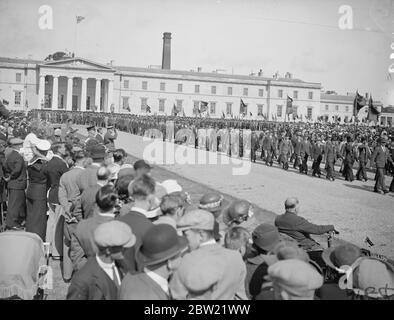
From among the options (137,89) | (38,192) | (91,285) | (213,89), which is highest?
(213,89)

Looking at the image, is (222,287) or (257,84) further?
(257,84)

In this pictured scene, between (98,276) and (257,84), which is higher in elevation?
(257,84)

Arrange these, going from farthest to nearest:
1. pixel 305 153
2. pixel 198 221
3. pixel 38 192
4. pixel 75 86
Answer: pixel 75 86 → pixel 305 153 → pixel 38 192 → pixel 198 221

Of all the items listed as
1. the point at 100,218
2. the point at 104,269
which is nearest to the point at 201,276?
the point at 104,269

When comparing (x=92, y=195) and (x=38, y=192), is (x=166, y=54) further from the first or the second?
(x=92, y=195)

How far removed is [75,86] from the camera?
75.1 metres

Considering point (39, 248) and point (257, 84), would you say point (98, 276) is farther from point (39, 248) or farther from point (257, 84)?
point (257, 84)

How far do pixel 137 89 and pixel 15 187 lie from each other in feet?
234

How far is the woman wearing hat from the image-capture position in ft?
24.1

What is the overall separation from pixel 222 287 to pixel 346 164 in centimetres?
1454

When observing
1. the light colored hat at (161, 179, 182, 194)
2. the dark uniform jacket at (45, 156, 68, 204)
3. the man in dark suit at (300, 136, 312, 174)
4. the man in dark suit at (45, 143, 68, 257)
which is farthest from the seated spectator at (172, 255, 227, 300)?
the man in dark suit at (300, 136, 312, 174)

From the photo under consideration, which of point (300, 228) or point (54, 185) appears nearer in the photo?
point (300, 228)

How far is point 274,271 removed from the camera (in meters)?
3.20

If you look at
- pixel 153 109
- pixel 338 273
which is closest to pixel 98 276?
pixel 338 273
